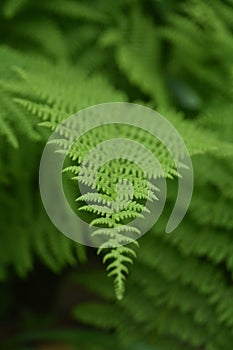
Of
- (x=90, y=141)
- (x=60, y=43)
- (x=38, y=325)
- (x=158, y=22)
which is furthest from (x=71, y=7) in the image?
(x=38, y=325)

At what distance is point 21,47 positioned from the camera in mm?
1882

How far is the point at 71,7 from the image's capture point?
1.78 meters

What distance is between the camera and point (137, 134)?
4.58 feet

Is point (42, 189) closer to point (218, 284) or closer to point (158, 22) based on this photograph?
point (218, 284)

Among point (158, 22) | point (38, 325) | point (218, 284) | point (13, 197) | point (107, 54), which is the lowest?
point (38, 325)

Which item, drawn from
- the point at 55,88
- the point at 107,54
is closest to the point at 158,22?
the point at 107,54

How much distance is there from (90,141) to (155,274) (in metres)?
0.48

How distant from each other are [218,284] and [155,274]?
17 cm

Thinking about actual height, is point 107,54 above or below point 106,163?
below

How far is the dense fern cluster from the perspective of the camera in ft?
4.69

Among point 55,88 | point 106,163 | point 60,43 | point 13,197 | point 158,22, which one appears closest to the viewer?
point 106,163

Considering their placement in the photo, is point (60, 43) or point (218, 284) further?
point (60, 43)

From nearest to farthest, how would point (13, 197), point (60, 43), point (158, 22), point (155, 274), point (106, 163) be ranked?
point (106, 163) → point (155, 274) → point (13, 197) → point (60, 43) → point (158, 22)

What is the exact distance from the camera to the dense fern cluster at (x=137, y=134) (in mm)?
1431
